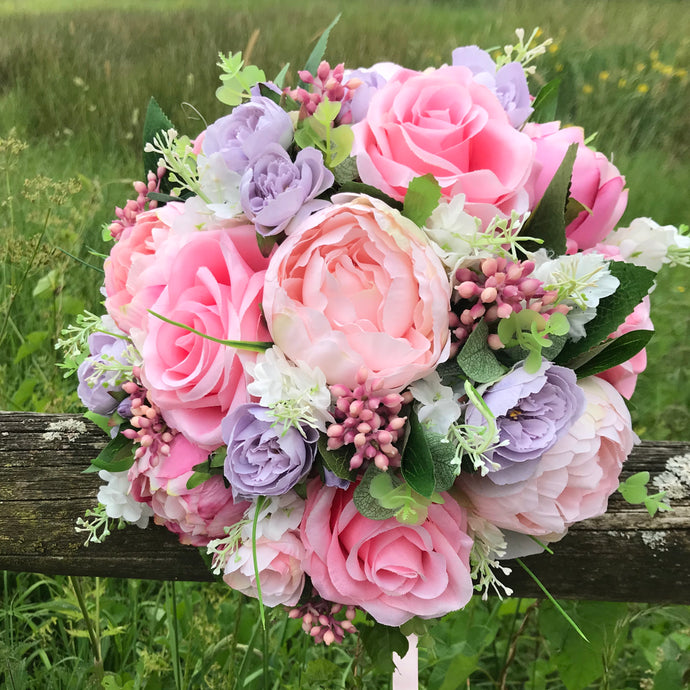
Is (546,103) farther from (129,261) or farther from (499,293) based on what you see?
(129,261)

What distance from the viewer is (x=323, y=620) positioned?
57cm

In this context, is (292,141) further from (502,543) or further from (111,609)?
(111,609)

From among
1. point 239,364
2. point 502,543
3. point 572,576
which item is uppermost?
point 239,364

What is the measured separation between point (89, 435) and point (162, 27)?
1.19 meters

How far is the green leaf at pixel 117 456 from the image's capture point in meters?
0.56

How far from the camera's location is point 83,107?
1462 millimetres

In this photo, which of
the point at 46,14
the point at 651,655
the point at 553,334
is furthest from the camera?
the point at 46,14

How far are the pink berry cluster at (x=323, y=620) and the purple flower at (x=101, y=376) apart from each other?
26 cm

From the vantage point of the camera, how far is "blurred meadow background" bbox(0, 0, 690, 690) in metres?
0.96

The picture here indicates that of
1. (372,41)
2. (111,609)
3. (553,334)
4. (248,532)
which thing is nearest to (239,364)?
Answer: (248,532)

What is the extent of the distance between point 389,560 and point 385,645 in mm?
151

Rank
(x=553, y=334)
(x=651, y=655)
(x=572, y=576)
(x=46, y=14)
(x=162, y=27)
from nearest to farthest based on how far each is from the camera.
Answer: (x=553, y=334), (x=572, y=576), (x=651, y=655), (x=46, y=14), (x=162, y=27)

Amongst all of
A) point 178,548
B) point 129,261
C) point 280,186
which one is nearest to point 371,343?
point 280,186

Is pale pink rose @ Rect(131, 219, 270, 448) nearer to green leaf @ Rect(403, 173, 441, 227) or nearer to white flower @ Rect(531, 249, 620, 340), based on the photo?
green leaf @ Rect(403, 173, 441, 227)
